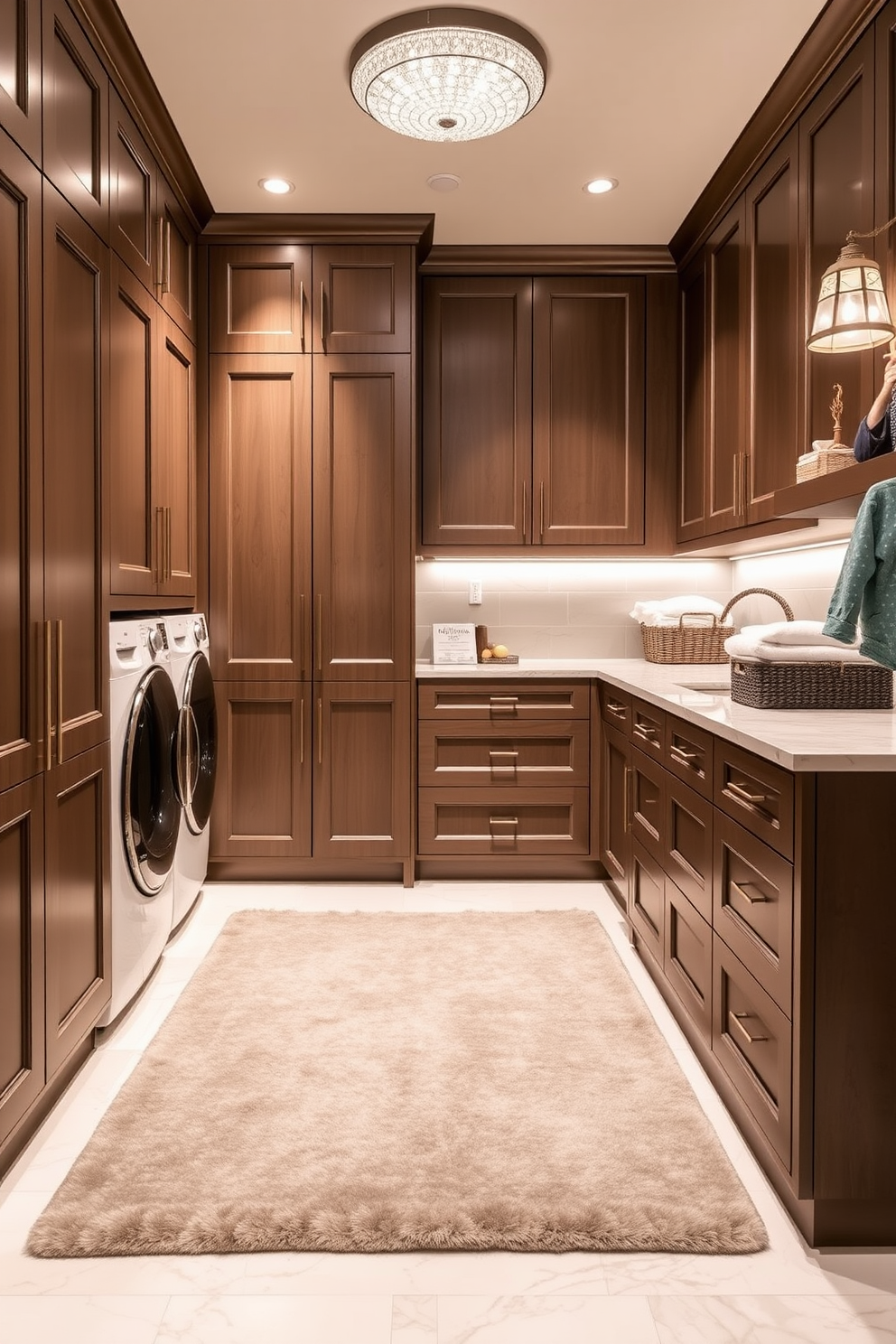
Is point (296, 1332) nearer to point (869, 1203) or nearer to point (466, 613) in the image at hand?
point (869, 1203)

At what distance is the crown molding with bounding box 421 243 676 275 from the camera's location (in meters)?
3.59

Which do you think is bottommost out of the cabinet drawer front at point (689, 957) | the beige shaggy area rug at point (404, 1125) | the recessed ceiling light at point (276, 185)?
the beige shaggy area rug at point (404, 1125)

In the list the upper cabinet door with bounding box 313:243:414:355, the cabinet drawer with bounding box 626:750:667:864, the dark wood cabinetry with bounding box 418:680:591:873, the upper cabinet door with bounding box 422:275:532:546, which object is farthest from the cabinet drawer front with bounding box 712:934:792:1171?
the upper cabinet door with bounding box 313:243:414:355

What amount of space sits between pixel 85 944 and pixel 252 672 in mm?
1497

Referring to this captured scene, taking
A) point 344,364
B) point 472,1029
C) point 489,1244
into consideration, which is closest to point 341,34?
point 344,364

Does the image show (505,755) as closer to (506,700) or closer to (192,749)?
(506,700)

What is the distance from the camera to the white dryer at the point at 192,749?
2795mm

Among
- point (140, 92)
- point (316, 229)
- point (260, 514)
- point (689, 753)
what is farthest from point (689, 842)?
point (316, 229)

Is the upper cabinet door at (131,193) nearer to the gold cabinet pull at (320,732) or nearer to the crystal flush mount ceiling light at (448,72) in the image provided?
the crystal flush mount ceiling light at (448,72)

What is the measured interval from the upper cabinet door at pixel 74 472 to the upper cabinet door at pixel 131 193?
0.72ft

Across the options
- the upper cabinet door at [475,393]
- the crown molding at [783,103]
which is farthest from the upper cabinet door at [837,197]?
the upper cabinet door at [475,393]

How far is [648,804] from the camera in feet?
8.67

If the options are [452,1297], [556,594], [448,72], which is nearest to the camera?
[452,1297]

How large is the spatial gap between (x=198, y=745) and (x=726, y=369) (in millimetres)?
2288
